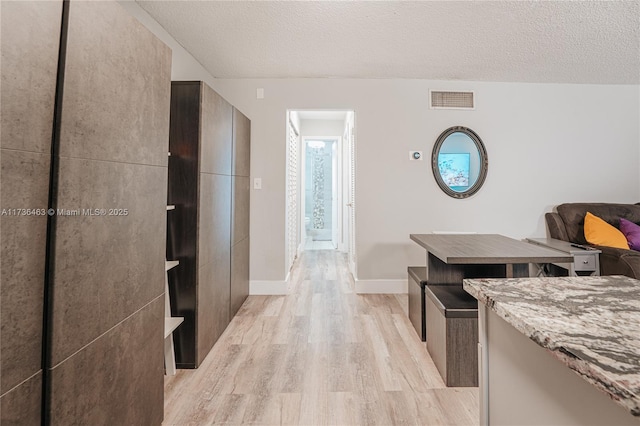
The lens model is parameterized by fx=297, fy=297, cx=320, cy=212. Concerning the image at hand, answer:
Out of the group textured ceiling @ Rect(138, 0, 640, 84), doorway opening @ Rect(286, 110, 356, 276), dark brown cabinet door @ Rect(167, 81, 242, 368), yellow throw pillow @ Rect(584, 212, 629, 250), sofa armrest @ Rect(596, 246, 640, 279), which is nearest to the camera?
dark brown cabinet door @ Rect(167, 81, 242, 368)

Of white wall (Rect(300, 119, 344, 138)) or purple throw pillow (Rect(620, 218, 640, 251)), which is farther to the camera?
white wall (Rect(300, 119, 344, 138))

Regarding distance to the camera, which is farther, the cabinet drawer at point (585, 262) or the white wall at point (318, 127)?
the white wall at point (318, 127)

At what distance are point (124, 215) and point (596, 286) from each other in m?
1.53

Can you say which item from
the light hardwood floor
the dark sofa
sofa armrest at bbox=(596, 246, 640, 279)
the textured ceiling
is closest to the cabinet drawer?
sofa armrest at bbox=(596, 246, 640, 279)

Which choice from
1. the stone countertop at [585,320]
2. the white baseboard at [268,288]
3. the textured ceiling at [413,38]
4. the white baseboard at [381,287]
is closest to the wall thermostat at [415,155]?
the textured ceiling at [413,38]

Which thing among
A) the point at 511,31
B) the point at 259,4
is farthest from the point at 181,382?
the point at 511,31

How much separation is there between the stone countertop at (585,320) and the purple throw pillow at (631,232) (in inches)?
121

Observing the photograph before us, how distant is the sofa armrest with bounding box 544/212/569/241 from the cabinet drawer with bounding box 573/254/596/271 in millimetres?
510

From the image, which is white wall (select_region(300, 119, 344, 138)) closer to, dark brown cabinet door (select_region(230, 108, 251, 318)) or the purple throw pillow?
dark brown cabinet door (select_region(230, 108, 251, 318))

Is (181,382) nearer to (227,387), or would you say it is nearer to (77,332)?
(227,387)

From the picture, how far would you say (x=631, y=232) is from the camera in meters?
3.01

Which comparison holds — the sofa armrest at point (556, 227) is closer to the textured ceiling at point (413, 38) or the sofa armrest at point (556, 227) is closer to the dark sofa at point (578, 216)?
the dark sofa at point (578, 216)

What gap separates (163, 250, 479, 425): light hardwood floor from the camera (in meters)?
1.53

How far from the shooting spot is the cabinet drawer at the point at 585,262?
2779mm
